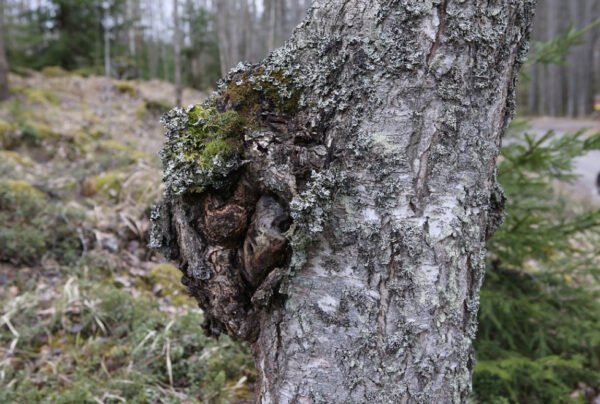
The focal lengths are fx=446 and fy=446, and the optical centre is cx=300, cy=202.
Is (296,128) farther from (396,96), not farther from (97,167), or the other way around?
(97,167)

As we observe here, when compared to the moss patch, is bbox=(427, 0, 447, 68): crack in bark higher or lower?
lower

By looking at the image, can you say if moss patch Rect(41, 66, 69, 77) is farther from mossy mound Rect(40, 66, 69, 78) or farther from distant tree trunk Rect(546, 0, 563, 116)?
distant tree trunk Rect(546, 0, 563, 116)

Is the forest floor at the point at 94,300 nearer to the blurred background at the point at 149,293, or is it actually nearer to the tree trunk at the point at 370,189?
the blurred background at the point at 149,293

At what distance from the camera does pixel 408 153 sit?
1.21 meters

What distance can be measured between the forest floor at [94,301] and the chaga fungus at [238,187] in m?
1.44

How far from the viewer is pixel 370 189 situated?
1.22 meters

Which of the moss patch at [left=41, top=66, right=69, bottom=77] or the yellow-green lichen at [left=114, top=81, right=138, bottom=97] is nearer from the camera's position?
the yellow-green lichen at [left=114, top=81, right=138, bottom=97]

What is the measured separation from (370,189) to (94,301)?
9.73 ft

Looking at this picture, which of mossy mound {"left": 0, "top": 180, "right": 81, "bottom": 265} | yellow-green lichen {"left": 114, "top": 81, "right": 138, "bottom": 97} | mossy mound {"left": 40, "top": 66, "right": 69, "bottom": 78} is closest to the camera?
mossy mound {"left": 0, "top": 180, "right": 81, "bottom": 265}

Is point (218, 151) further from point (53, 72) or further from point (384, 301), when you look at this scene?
point (53, 72)

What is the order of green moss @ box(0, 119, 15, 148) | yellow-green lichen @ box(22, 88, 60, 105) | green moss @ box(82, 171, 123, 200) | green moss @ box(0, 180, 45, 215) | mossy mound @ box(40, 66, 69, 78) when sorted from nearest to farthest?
1. green moss @ box(0, 180, 45, 215)
2. green moss @ box(82, 171, 123, 200)
3. green moss @ box(0, 119, 15, 148)
4. yellow-green lichen @ box(22, 88, 60, 105)
5. mossy mound @ box(40, 66, 69, 78)

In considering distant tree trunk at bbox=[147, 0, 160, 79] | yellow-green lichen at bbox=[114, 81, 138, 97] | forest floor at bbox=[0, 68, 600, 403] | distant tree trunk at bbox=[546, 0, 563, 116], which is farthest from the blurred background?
distant tree trunk at bbox=[546, 0, 563, 116]

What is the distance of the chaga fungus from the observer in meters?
1.25

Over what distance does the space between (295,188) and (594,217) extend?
2.65m
